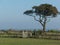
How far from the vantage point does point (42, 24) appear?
41.3 m

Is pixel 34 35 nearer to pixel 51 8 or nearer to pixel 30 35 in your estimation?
pixel 30 35

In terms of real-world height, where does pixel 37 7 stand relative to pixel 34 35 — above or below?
above

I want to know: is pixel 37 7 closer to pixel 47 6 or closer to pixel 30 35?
pixel 47 6

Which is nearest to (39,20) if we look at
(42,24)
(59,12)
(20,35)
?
(42,24)

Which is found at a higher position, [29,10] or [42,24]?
[29,10]

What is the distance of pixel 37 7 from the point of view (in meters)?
41.9

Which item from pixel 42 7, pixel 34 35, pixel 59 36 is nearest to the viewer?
pixel 59 36

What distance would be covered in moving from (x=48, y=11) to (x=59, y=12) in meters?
3.02

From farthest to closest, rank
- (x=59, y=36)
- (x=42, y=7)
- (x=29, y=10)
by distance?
(x=29, y=10) → (x=42, y=7) → (x=59, y=36)

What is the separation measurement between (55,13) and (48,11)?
155 centimetres

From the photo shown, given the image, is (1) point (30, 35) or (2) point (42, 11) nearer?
(1) point (30, 35)

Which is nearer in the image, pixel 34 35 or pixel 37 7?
pixel 34 35

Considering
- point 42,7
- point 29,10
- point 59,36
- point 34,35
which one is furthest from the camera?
point 29,10

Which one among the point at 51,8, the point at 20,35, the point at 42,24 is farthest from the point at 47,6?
the point at 20,35
